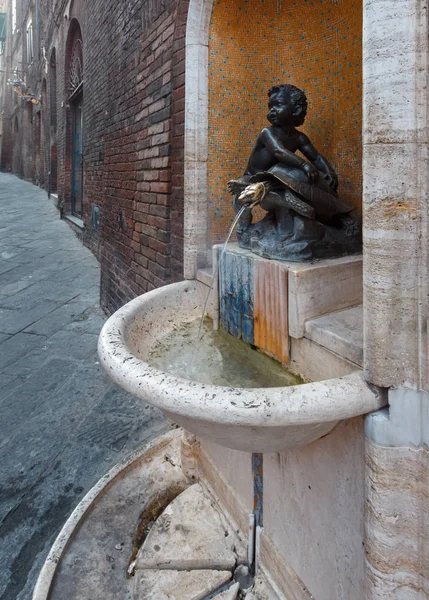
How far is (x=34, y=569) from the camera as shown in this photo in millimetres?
1875

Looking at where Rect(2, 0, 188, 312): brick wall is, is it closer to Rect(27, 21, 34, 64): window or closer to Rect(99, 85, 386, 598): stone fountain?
Rect(99, 85, 386, 598): stone fountain

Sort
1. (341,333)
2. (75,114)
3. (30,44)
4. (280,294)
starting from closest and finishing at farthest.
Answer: (341,333) < (280,294) < (75,114) < (30,44)

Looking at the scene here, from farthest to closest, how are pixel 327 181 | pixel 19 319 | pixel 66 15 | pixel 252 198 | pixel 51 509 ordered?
pixel 66 15, pixel 19 319, pixel 51 509, pixel 327 181, pixel 252 198

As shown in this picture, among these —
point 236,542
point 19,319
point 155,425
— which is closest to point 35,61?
point 19,319

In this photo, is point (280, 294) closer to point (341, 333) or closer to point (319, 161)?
point (341, 333)

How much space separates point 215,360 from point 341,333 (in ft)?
2.04

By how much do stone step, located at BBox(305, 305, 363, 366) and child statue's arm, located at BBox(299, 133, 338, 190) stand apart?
0.62 m

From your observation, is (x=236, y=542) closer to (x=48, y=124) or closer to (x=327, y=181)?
(x=327, y=181)

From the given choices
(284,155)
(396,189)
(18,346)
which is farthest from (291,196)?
(18,346)

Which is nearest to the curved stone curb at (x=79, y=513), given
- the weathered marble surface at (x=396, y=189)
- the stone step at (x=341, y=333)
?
the stone step at (x=341, y=333)

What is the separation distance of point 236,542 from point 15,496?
46.1 inches

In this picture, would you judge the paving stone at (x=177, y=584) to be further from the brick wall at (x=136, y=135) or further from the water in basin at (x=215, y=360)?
the brick wall at (x=136, y=135)

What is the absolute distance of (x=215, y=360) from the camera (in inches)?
71.8

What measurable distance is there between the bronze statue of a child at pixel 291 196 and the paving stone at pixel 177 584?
1311 millimetres
